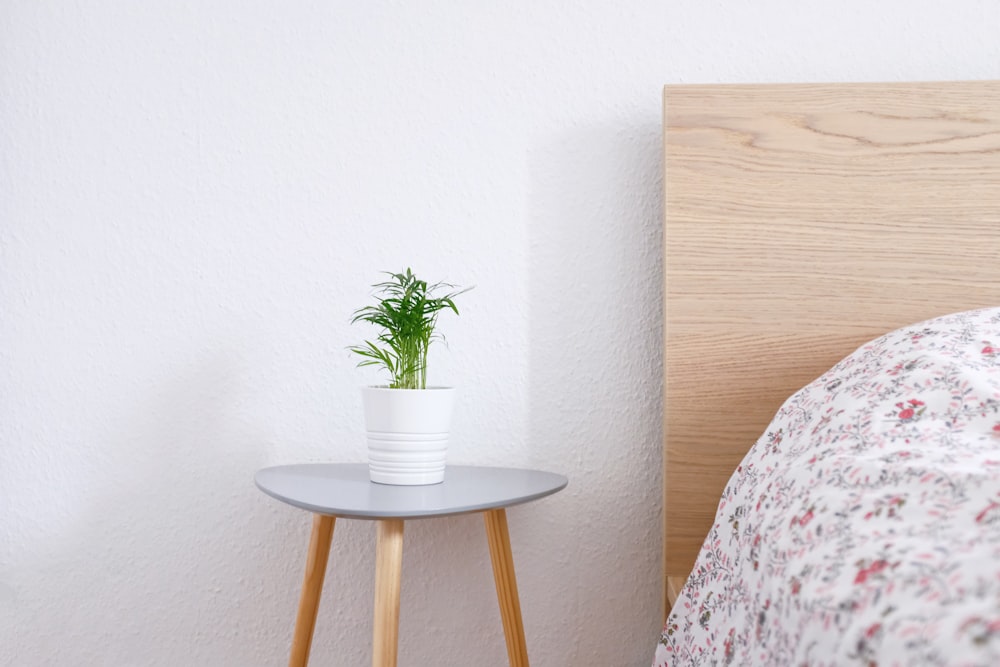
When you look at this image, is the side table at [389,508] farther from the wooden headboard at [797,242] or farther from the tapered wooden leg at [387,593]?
the wooden headboard at [797,242]

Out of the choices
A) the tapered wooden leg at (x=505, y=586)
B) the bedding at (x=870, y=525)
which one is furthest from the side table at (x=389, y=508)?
the bedding at (x=870, y=525)

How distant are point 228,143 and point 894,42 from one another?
102 centimetres

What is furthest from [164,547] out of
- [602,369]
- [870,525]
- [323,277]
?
[870,525]

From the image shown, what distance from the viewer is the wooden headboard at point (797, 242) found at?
1012 mm

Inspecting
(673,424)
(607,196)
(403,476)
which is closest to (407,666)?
(403,476)

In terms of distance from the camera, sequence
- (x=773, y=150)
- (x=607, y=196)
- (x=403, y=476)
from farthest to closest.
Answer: (x=607, y=196) < (x=773, y=150) < (x=403, y=476)

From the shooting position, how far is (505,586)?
0.98 m

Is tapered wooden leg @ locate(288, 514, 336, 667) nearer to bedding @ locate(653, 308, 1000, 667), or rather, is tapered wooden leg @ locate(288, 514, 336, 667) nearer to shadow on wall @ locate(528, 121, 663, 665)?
shadow on wall @ locate(528, 121, 663, 665)

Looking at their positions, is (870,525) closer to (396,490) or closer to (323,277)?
(396,490)

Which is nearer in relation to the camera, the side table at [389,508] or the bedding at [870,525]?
the bedding at [870,525]

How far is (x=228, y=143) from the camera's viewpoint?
3.89ft

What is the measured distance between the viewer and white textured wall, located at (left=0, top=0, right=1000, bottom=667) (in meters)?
1.12

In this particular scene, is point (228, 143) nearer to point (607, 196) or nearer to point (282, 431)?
point (282, 431)

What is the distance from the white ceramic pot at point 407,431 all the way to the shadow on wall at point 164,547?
1.02ft
